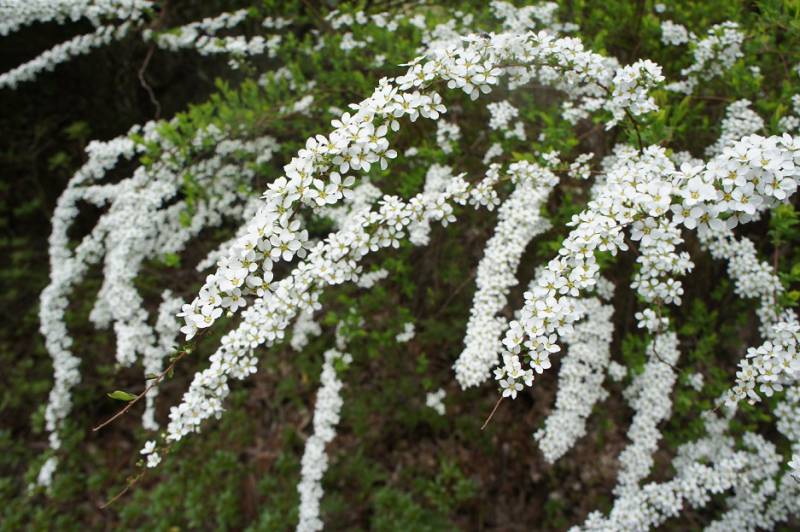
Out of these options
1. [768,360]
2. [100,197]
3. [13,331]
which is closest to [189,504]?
[100,197]

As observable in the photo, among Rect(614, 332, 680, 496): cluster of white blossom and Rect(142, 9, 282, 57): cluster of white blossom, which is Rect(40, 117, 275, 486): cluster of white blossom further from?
Rect(614, 332, 680, 496): cluster of white blossom

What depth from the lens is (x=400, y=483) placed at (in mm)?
3828

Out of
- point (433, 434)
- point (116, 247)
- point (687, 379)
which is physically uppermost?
point (116, 247)

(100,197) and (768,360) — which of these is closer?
(768,360)

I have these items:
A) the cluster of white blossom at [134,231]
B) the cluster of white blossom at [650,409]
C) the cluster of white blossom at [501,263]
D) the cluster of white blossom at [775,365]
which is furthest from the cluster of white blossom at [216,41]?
the cluster of white blossom at [775,365]

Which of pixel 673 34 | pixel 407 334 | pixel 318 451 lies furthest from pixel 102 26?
pixel 673 34

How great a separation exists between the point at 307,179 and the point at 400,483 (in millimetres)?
2914

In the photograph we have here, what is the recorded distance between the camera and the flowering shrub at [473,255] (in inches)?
65.8

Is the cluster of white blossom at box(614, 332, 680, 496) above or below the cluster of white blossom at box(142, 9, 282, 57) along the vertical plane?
below

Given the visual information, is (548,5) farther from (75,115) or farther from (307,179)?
(75,115)

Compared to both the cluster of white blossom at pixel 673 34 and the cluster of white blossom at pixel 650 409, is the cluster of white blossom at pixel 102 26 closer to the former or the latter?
the cluster of white blossom at pixel 673 34

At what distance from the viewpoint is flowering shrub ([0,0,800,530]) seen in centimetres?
167

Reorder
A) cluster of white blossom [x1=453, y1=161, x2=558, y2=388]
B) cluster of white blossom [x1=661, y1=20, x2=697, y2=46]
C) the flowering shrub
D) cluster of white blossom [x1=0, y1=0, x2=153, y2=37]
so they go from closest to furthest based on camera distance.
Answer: the flowering shrub, cluster of white blossom [x1=453, y1=161, x2=558, y2=388], cluster of white blossom [x1=661, y1=20, x2=697, y2=46], cluster of white blossom [x1=0, y1=0, x2=153, y2=37]

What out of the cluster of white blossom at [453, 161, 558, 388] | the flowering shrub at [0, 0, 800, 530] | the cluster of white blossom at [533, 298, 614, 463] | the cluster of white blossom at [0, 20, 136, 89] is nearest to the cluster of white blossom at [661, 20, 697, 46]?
the flowering shrub at [0, 0, 800, 530]
